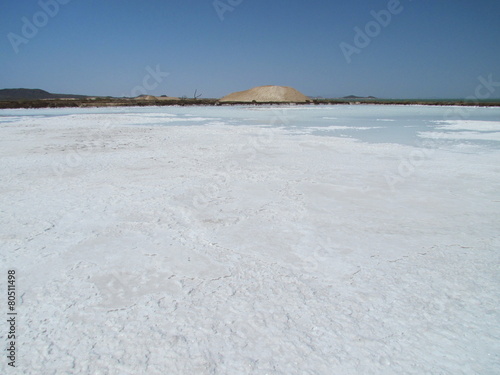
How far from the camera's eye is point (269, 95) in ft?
209

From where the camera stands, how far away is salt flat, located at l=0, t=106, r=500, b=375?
1628 mm

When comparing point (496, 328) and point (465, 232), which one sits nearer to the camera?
point (496, 328)

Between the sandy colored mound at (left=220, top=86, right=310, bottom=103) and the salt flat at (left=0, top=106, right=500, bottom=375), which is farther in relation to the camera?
the sandy colored mound at (left=220, top=86, right=310, bottom=103)

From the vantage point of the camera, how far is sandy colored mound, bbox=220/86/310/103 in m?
63.0

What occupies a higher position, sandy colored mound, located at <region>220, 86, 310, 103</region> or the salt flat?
sandy colored mound, located at <region>220, 86, 310, 103</region>

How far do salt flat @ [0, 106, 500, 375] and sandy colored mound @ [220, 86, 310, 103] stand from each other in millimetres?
60073

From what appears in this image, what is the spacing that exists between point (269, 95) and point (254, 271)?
6415 centimetres

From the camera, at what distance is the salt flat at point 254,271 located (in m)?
1.63

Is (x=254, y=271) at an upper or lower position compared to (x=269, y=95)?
Answer: lower

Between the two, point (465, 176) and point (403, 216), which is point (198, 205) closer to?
point (403, 216)

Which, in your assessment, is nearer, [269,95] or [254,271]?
[254,271]

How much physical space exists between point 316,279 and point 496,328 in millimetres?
1023

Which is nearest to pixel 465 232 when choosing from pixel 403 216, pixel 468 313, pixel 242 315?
pixel 403 216

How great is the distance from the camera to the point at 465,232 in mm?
3061
